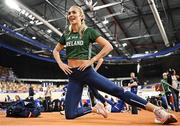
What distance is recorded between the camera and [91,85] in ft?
11.4

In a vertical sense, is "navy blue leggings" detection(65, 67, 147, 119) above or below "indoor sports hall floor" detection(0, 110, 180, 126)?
→ above

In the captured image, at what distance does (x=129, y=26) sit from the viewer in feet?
51.8

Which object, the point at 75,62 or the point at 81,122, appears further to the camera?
the point at 81,122

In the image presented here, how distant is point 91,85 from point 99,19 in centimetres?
1064

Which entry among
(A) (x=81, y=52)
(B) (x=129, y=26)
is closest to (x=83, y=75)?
(A) (x=81, y=52)

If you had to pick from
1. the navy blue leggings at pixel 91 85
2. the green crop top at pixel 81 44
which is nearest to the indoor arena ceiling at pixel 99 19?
the green crop top at pixel 81 44

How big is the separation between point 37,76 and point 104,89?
21.5 m

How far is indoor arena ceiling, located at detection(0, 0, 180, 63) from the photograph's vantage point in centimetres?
1261

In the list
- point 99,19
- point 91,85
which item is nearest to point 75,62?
point 91,85

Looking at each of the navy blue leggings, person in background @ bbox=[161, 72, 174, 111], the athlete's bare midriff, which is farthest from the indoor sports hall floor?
person in background @ bbox=[161, 72, 174, 111]

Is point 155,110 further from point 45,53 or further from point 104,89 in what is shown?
point 45,53

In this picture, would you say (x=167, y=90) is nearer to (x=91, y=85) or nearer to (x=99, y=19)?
(x=99, y=19)

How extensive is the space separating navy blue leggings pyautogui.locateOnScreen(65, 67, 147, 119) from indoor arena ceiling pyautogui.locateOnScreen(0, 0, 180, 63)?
8094 mm

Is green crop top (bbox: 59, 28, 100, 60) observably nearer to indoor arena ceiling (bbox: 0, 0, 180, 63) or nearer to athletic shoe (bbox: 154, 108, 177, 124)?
athletic shoe (bbox: 154, 108, 177, 124)
